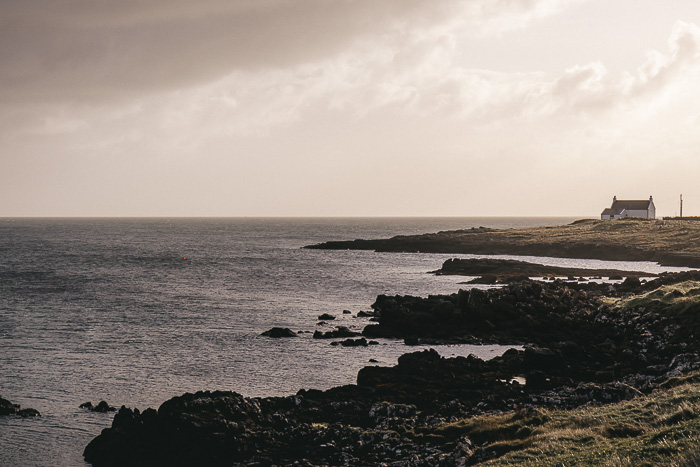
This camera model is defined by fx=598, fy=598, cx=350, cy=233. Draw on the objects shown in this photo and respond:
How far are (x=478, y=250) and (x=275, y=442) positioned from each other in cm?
11629

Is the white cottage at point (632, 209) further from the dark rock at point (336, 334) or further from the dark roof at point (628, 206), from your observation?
the dark rock at point (336, 334)

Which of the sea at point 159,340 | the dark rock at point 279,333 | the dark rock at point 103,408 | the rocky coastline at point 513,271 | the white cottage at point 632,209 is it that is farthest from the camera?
the white cottage at point 632,209

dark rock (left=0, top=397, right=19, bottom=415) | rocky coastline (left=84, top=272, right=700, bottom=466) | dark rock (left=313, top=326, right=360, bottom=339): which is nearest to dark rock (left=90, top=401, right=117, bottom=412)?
dark rock (left=0, top=397, right=19, bottom=415)

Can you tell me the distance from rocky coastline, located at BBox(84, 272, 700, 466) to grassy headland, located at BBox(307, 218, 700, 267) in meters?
63.7

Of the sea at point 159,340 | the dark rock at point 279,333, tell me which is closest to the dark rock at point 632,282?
the sea at point 159,340

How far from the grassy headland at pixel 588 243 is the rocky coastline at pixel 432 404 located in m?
63.7

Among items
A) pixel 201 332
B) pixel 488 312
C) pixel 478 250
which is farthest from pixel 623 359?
pixel 478 250

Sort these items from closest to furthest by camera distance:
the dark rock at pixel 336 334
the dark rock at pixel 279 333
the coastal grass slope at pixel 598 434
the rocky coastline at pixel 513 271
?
the coastal grass slope at pixel 598 434
the dark rock at pixel 336 334
the dark rock at pixel 279 333
the rocky coastline at pixel 513 271

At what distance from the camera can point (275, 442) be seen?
20.8 m

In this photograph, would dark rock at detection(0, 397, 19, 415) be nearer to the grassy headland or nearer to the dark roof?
the grassy headland

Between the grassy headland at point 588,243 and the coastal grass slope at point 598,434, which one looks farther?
the grassy headland at point 588,243

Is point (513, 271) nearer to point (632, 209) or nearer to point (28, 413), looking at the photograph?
point (28, 413)

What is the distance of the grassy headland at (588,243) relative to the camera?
10706 cm

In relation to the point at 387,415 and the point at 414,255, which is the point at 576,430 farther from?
the point at 414,255
